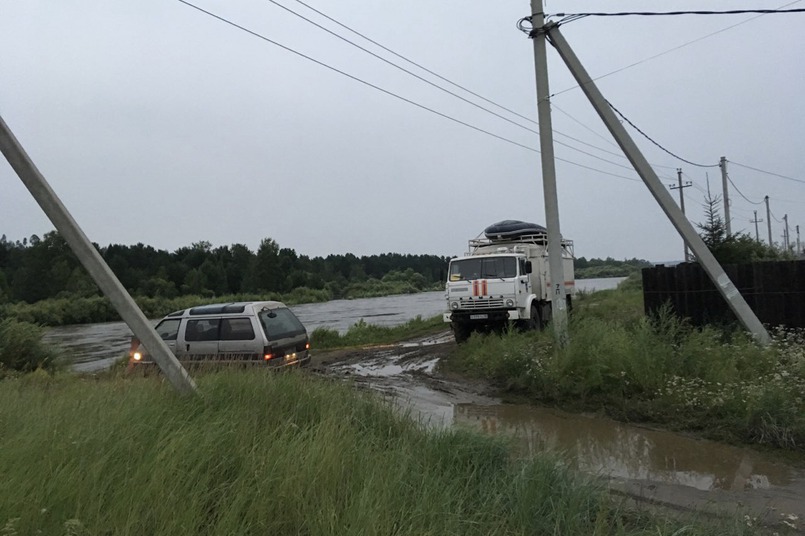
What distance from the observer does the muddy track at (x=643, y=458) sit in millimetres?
4957

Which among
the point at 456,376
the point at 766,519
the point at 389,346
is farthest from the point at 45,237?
the point at 766,519

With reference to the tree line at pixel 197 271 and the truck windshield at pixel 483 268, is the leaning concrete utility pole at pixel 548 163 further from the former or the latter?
the tree line at pixel 197 271

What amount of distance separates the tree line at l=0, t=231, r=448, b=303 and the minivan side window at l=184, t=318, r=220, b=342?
29.4m

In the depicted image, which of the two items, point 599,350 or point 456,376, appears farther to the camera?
point 456,376

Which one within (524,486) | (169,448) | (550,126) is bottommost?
(524,486)

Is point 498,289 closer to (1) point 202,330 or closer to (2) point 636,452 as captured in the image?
(1) point 202,330

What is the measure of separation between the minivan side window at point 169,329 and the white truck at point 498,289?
766 cm

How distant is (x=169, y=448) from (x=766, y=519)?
4675mm

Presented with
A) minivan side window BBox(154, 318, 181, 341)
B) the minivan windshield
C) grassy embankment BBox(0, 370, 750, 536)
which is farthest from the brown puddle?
minivan side window BBox(154, 318, 181, 341)

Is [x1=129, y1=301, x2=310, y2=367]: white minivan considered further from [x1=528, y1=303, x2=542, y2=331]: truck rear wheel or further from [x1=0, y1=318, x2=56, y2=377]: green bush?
[x1=528, y1=303, x2=542, y2=331]: truck rear wheel

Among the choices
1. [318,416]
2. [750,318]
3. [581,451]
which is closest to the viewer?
[318,416]

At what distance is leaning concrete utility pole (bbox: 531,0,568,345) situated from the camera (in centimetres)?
1138

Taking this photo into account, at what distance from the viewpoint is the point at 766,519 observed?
14.8ft

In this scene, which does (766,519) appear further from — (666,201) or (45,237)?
(45,237)
